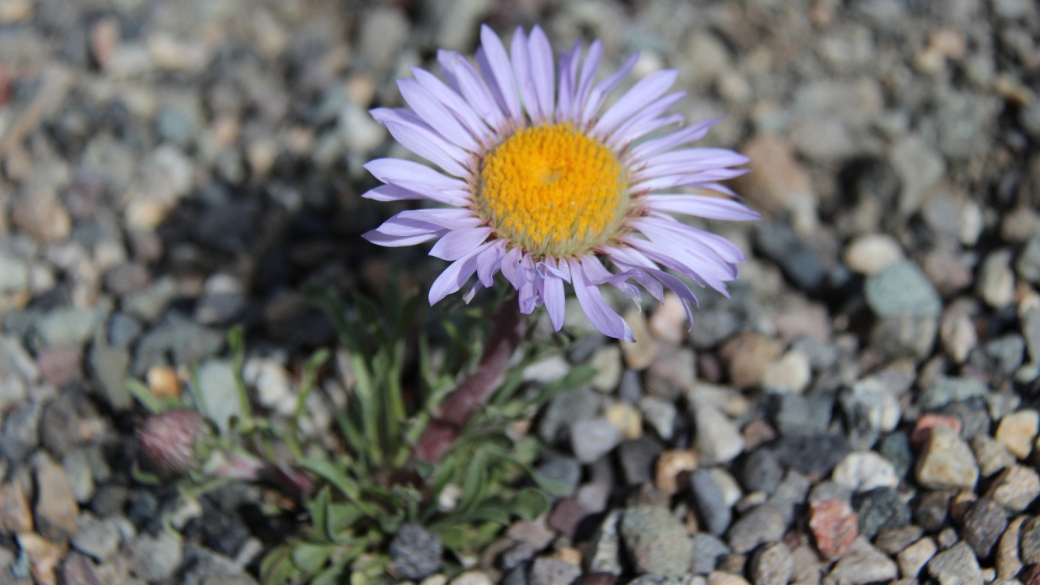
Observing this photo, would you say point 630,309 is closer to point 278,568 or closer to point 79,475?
point 278,568

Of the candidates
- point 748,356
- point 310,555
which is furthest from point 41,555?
point 748,356

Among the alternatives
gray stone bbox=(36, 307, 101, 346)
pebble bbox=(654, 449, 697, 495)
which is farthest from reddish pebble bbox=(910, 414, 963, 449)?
gray stone bbox=(36, 307, 101, 346)

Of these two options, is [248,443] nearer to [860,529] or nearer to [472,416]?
[472,416]

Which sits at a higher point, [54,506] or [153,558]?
[54,506]

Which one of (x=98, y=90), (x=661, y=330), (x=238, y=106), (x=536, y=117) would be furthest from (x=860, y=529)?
(x=98, y=90)

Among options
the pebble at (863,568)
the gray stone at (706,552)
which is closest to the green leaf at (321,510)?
the gray stone at (706,552)

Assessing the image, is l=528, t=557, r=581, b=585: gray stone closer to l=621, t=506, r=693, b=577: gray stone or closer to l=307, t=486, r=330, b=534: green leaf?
l=621, t=506, r=693, b=577: gray stone
